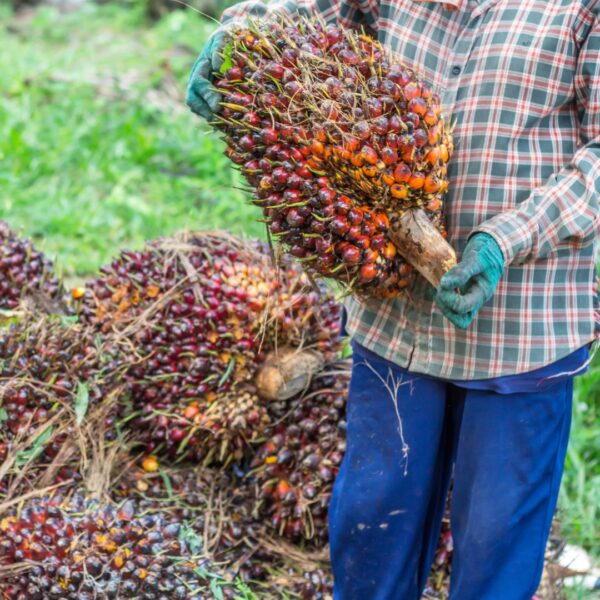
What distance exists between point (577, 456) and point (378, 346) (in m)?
1.56

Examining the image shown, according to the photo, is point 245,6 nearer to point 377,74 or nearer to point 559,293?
point 377,74

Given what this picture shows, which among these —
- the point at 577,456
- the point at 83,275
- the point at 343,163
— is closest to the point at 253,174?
the point at 343,163

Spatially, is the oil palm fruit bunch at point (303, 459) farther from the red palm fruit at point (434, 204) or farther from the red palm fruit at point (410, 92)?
the red palm fruit at point (410, 92)

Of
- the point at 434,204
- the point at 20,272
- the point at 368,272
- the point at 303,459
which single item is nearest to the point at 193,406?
the point at 303,459

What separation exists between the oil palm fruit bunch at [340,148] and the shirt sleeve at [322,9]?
10.2 inches

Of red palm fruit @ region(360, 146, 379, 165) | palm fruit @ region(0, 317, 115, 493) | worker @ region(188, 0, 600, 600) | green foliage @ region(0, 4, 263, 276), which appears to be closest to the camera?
red palm fruit @ region(360, 146, 379, 165)

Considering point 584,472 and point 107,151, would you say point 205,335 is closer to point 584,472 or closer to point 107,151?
point 584,472

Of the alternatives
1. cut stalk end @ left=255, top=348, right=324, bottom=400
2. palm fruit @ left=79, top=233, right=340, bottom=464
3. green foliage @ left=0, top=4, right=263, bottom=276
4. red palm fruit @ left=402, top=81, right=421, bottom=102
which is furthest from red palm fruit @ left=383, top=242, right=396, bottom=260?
green foliage @ left=0, top=4, right=263, bottom=276

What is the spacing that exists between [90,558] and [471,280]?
3.77 ft

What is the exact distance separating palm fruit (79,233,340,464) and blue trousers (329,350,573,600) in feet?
1.75

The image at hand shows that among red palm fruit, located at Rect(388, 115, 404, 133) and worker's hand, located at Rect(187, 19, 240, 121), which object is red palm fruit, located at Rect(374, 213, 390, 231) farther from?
worker's hand, located at Rect(187, 19, 240, 121)

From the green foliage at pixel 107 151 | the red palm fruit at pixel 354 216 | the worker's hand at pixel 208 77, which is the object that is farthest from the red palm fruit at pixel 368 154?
the green foliage at pixel 107 151

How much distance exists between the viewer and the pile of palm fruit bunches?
102 inches

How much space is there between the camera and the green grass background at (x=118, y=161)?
3779 millimetres
